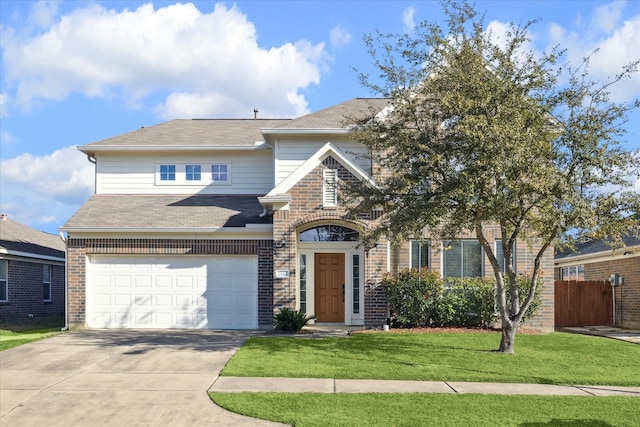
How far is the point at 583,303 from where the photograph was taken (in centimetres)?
2195

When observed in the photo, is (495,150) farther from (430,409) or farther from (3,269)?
(3,269)

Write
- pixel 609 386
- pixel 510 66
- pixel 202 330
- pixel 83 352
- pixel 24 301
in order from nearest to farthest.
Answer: pixel 609 386
pixel 510 66
pixel 83 352
pixel 202 330
pixel 24 301

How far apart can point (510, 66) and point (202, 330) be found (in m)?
11.1

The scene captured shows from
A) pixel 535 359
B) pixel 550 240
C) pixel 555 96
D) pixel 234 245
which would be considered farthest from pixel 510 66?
pixel 234 245

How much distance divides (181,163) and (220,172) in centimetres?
136

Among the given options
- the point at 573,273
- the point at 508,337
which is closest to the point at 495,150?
the point at 508,337

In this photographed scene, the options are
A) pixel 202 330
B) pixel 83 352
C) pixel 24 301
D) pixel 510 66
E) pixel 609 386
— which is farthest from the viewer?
pixel 24 301

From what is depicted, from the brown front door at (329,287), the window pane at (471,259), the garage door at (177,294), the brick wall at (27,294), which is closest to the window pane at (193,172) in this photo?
the garage door at (177,294)

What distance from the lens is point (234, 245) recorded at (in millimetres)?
17906

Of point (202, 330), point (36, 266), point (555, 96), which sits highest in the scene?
point (555, 96)

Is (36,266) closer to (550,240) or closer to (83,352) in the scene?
(83,352)

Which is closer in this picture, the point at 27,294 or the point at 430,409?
the point at 430,409

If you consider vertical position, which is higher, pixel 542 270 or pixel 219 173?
pixel 219 173

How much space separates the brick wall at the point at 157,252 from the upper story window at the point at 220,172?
349 cm
